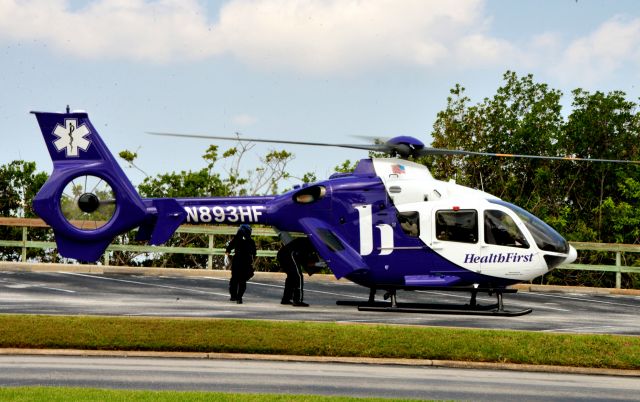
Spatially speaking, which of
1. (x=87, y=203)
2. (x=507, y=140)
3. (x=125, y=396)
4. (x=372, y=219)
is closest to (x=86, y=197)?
(x=87, y=203)

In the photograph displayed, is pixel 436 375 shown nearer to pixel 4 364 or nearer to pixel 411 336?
pixel 411 336

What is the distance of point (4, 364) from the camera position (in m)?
15.3

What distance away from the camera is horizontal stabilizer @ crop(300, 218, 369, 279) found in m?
20.7

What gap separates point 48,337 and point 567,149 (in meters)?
28.9

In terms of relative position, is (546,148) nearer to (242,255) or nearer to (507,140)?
(507,140)

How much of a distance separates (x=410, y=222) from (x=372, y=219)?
825 mm

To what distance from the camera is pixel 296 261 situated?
849 inches

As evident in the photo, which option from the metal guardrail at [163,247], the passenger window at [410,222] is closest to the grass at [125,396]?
the passenger window at [410,222]

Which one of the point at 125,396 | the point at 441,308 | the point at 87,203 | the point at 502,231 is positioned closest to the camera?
the point at 125,396

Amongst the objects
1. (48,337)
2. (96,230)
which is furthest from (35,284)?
(48,337)

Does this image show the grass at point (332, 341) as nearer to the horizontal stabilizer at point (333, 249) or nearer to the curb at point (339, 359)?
the curb at point (339, 359)

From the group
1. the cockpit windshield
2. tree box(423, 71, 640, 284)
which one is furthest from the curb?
tree box(423, 71, 640, 284)

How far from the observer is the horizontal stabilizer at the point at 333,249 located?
2073 centimetres

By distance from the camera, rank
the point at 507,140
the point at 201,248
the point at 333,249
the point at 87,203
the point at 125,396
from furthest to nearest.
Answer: the point at 507,140 → the point at 201,248 → the point at 333,249 → the point at 87,203 → the point at 125,396
